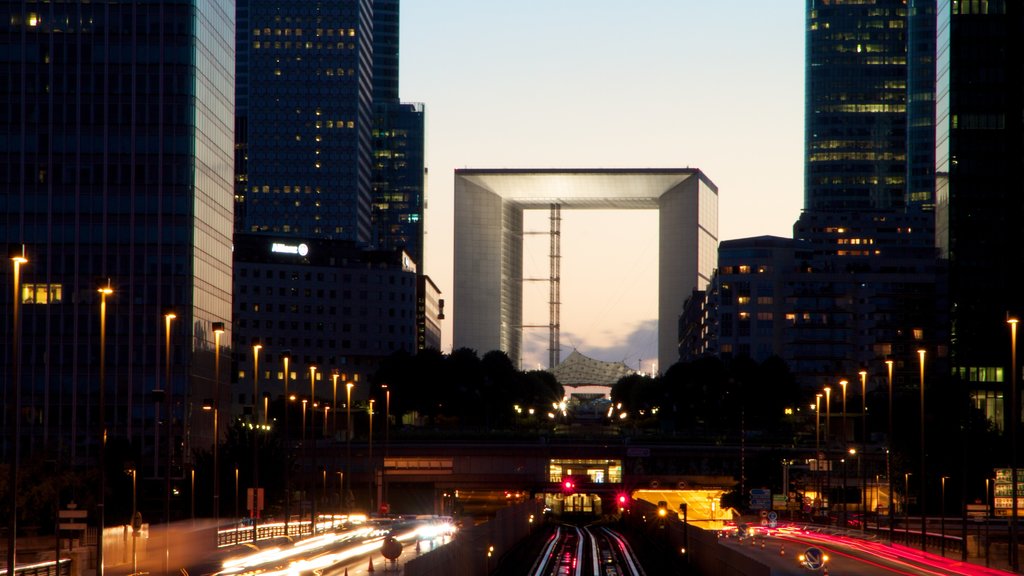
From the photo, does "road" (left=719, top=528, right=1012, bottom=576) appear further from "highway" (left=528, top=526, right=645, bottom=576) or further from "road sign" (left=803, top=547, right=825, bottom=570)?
"road sign" (left=803, top=547, right=825, bottom=570)

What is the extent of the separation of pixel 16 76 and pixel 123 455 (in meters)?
43.9

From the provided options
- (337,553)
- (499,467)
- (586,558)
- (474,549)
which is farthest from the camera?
(499,467)

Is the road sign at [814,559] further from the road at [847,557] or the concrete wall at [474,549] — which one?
the concrete wall at [474,549]

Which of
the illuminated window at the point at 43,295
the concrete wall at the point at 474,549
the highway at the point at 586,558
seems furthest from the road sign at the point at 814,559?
the illuminated window at the point at 43,295

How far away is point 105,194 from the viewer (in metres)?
175

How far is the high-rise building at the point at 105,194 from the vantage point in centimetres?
17362

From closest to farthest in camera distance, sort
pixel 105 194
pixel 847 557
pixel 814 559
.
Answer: pixel 814 559, pixel 847 557, pixel 105 194

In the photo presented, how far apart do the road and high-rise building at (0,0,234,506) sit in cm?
8867

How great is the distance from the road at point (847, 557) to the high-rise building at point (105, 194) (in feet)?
291

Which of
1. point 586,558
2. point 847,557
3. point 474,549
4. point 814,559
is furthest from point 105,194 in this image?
point 814,559

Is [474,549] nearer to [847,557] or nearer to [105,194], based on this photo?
[847,557]

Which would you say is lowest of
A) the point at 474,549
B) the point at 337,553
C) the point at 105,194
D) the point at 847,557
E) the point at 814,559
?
the point at 847,557

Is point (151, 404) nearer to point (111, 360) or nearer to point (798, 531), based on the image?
point (111, 360)

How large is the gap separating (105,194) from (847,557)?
379ft
